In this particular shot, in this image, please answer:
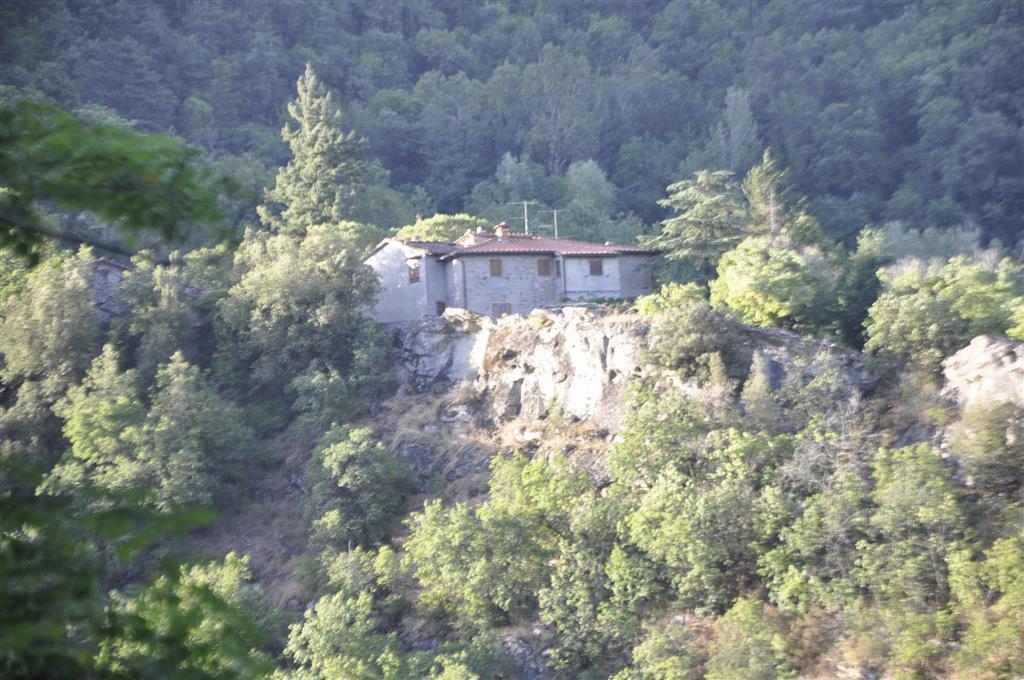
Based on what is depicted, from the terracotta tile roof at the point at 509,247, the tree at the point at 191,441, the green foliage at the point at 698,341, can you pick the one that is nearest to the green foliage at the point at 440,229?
the terracotta tile roof at the point at 509,247

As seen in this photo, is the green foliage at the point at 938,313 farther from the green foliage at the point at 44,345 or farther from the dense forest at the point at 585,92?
the dense forest at the point at 585,92

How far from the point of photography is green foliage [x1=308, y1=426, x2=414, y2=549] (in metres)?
31.9

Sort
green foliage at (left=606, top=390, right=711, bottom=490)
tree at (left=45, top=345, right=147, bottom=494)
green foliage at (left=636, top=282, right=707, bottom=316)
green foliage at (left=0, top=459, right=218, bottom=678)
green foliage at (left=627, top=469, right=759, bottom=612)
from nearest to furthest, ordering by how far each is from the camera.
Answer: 1. green foliage at (left=0, top=459, right=218, bottom=678)
2. green foliage at (left=627, top=469, right=759, bottom=612)
3. green foliage at (left=606, top=390, right=711, bottom=490)
4. tree at (left=45, top=345, right=147, bottom=494)
5. green foliage at (left=636, top=282, right=707, bottom=316)

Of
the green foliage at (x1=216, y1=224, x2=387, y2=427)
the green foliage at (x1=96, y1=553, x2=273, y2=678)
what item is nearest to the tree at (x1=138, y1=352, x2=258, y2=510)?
the green foliage at (x1=216, y1=224, x2=387, y2=427)

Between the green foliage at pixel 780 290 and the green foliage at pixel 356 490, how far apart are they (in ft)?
34.7

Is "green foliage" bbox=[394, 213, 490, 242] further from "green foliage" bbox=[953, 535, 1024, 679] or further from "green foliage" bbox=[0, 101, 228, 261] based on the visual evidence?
"green foliage" bbox=[0, 101, 228, 261]

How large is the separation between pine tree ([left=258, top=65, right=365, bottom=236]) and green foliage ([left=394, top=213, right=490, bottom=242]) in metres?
4.77

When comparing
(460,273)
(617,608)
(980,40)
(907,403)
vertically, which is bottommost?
(617,608)

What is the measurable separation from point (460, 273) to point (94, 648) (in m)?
36.7

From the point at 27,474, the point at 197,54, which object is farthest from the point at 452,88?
the point at 27,474

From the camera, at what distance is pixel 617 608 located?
85.6 ft

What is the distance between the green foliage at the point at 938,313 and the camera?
99.3 feet

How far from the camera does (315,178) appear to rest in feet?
176

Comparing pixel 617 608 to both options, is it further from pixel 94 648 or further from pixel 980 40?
pixel 980 40
